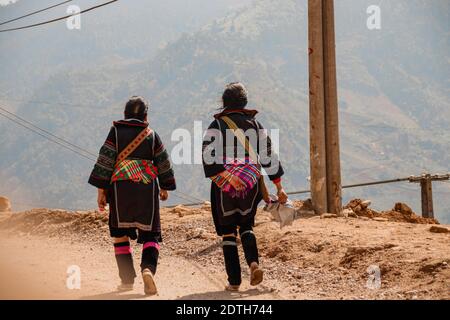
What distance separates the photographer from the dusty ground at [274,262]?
6016mm

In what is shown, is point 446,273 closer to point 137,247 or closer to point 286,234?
point 286,234

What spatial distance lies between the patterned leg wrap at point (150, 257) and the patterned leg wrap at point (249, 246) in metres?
0.79

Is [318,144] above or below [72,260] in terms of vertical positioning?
above

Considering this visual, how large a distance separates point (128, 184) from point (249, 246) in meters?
1.20

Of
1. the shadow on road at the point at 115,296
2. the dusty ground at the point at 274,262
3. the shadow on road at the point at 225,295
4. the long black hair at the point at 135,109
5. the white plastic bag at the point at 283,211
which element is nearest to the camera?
the shadow on road at the point at 115,296

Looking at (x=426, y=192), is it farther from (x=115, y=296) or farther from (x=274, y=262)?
(x=115, y=296)

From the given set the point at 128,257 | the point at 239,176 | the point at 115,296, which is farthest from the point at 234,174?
the point at 115,296

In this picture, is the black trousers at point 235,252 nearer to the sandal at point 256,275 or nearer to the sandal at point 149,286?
the sandal at point 256,275

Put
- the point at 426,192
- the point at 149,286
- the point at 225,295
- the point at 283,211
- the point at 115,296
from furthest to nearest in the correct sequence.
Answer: the point at 426,192 → the point at 283,211 → the point at 225,295 → the point at 149,286 → the point at 115,296

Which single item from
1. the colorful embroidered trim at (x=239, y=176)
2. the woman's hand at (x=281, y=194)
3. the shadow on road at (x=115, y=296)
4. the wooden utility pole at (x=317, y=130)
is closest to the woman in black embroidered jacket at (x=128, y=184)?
the shadow on road at (x=115, y=296)

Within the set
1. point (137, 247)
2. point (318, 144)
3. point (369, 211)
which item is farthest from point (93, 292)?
point (369, 211)

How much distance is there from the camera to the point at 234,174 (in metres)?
6.36

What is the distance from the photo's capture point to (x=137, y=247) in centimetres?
981
